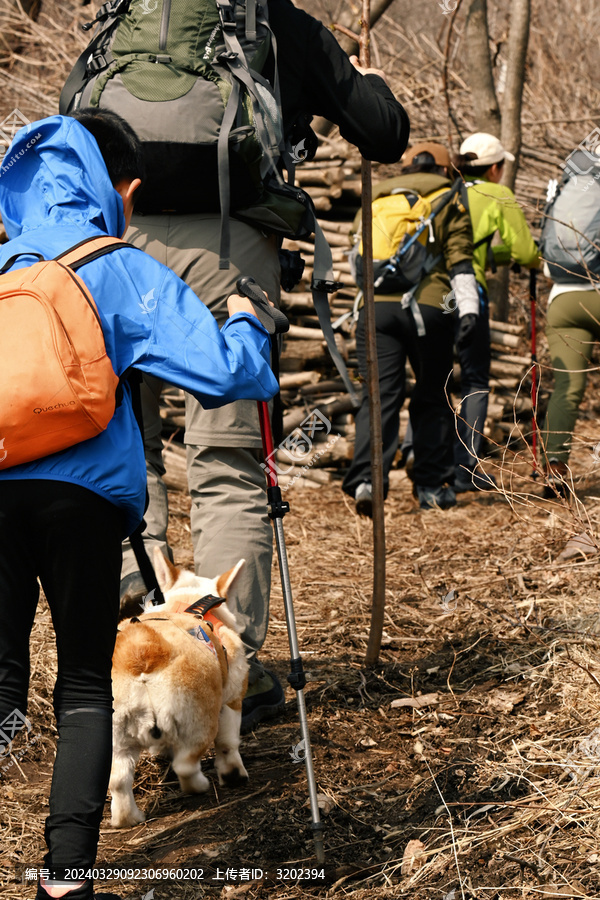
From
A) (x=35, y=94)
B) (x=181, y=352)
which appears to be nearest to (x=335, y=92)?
(x=181, y=352)

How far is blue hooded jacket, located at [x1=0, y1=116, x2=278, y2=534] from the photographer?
2139mm

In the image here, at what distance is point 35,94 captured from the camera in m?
11.1

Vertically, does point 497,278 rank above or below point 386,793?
below

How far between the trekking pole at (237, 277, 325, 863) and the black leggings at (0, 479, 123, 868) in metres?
0.64

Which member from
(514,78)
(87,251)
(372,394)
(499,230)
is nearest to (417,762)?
(372,394)

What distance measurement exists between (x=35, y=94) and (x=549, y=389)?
7149 millimetres

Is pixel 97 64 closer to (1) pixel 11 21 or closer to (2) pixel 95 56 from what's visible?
(2) pixel 95 56

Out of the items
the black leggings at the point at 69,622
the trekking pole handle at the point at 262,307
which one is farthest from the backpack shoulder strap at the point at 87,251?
the black leggings at the point at 69,622

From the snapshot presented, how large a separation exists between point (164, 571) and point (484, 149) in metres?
5.14

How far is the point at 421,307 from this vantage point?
21.3 ft

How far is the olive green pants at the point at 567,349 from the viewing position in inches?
240

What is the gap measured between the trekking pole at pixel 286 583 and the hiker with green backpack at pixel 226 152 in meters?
0.30

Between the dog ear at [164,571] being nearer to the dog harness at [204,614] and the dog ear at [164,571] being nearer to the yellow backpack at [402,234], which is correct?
the dog harness at [204,614]

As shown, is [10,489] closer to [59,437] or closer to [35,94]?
[59,437]
